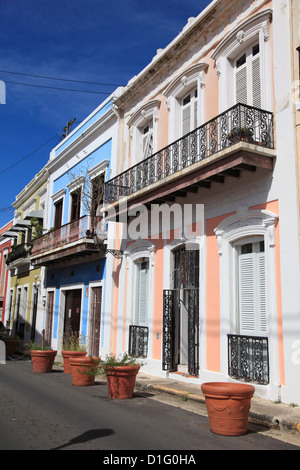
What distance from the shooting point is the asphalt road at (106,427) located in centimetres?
502

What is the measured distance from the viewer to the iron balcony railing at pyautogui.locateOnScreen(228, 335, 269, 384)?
7.97 metres

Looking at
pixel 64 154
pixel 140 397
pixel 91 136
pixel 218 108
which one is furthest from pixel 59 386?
pixel 64 154

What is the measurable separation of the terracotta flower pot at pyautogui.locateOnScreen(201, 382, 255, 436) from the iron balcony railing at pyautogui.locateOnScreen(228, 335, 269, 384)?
240 cm

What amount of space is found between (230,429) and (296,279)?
2973 mm

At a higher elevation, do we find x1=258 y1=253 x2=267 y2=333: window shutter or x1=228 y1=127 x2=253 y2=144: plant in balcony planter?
x1=228 y1=127 x2=253 y2=144: plant in balcony planter

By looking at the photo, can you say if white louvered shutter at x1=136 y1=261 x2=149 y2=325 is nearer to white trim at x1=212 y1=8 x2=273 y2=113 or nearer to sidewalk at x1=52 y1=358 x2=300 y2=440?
sidewalk at x1=52 y1=358 x2=300 y2=440

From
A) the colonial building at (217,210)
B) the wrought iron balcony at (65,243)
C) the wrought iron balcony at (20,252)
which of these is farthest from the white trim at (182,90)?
the wrought iron balcony at (20,252)

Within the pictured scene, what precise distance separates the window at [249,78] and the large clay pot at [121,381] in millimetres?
6018

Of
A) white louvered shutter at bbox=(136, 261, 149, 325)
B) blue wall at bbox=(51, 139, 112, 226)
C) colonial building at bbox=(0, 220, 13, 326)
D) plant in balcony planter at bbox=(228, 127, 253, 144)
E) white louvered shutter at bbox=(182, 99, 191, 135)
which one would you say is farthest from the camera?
colonial building at bbox=(0, 220, 13, 326)

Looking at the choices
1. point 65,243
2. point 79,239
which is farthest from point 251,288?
point 65,243

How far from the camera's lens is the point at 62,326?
17.8 m

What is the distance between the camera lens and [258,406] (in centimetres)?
710

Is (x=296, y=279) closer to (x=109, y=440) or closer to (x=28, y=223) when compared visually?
(x=109, y=440)

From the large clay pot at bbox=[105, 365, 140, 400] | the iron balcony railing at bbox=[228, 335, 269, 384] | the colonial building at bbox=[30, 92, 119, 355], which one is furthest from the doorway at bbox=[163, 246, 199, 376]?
the colonial building at bbox=[30, 92, 119, 355]
